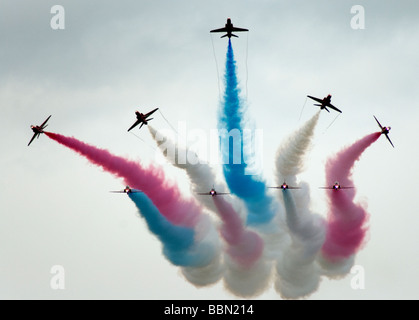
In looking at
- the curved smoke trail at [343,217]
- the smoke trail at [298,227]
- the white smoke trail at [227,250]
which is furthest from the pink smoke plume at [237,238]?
the curved smoke trail at [343,217]

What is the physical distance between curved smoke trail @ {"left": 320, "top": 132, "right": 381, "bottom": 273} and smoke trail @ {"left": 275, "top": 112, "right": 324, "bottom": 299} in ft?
Answer: 3.61

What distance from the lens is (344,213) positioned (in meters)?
61.7

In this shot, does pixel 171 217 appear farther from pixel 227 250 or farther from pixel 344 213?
pixel 344 213

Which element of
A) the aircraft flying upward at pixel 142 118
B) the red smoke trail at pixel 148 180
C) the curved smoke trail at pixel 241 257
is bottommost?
the curved smoke trail at pixel 241 257

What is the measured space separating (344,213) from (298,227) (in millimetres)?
4149

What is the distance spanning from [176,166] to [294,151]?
982 cm

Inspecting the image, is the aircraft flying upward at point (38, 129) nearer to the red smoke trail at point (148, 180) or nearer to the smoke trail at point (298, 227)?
the red smoke trail at point (148, 180)

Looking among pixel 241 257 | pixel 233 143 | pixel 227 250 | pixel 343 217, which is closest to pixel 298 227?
pixel 343 217

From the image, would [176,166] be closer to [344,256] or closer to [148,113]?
[148,113]

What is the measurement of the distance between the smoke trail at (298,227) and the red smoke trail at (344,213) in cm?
116

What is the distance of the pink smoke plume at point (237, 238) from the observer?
60506mm

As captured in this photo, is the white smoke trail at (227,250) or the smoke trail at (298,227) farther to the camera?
the smoke trail at (298,227)

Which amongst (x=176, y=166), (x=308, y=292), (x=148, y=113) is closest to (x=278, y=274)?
(x=308, y=292)
